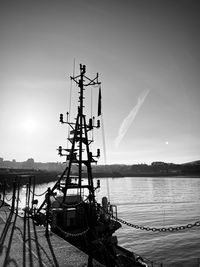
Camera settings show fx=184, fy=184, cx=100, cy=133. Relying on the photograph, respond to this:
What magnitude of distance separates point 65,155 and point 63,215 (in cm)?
484

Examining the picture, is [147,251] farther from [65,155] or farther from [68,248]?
[68,248]

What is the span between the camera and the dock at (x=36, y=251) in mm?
5012

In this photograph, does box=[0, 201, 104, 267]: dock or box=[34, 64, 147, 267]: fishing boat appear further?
box=[34, 64, 147, 267]: fishing boat

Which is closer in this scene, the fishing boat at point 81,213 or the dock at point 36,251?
the dock at point 36,251

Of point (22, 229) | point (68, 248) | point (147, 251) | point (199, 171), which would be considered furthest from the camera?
point (199, 171)

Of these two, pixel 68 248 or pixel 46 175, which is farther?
pixel 46 175

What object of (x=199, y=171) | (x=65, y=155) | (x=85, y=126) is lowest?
(x=199, y=171)

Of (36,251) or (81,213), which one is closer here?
(36,251)

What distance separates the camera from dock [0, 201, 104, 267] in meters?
5.01

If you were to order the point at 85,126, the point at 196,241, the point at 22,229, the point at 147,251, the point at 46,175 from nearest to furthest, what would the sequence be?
1. the point at 22,229
2. the point at 85,126
3. the point at 147,251
4. the point at 196,241
5. the point at 46,175

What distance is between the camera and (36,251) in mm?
5773

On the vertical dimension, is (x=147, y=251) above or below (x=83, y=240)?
below

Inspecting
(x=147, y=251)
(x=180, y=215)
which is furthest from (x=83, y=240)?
(x=180, y=215)

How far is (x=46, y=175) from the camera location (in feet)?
382
